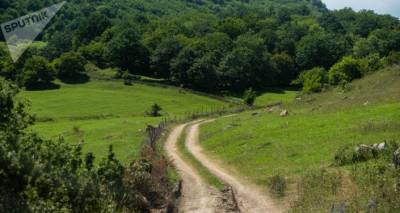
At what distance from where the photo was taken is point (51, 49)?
150 meters

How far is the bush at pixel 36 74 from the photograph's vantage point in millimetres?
108688

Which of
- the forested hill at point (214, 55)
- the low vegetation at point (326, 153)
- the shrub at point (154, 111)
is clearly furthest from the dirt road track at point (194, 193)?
the forested hill at point (214, 55)

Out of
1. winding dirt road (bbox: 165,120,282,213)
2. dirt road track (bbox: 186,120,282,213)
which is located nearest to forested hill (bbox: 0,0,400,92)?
dirt road track (bbox: 186,120,282,213)

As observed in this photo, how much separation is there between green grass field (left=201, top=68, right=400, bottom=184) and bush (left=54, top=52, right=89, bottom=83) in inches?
2810

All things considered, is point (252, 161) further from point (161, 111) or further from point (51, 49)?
point (51, 49)

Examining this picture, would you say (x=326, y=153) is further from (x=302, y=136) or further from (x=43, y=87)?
(x=43, y=87)

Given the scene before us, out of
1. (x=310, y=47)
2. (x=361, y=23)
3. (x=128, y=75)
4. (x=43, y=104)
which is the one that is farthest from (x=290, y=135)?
(x=361, y=23)

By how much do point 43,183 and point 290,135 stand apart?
27796mm

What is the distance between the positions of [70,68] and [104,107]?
27.9 meters

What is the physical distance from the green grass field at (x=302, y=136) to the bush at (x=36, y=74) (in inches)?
2609

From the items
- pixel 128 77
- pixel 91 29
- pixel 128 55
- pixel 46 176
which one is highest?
pixel 91 29

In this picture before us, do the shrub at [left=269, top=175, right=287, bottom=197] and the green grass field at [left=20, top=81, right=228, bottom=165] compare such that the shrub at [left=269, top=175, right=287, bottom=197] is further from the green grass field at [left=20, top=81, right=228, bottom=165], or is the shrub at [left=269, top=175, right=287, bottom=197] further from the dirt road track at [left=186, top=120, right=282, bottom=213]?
the green grass field at [left=20, top=81, right=228, bottom=165]

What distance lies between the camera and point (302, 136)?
38312mm

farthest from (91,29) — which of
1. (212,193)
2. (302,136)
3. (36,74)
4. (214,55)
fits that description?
(212,193)
